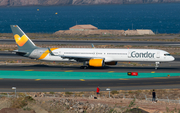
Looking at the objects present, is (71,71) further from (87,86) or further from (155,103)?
(155,103)

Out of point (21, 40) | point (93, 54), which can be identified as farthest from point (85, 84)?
point (21, 40)

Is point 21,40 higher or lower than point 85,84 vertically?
higher

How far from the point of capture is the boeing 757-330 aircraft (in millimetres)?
60844

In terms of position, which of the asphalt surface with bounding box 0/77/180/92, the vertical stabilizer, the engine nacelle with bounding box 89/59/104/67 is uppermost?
the vertical stabilizer

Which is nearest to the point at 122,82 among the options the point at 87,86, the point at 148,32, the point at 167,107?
the point at 87,86

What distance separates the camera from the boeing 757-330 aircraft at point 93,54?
60844 millimetres

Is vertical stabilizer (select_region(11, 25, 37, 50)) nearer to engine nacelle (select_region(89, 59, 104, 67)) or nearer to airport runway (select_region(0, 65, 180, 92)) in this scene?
airport runway (select_region(0, 65, 180, 92))

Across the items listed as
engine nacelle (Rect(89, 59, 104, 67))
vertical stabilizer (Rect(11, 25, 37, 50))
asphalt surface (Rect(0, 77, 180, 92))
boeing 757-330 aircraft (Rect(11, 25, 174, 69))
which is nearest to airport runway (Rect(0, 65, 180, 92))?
asphalt surface (Rect(0, 77, 180, 92))

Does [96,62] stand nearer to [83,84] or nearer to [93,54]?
[93,54]

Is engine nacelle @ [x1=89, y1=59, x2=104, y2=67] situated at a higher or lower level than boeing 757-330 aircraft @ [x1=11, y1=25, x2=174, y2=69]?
lower

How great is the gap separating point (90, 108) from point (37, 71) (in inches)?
1313

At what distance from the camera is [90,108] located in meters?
30.5

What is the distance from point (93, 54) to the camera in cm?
6309

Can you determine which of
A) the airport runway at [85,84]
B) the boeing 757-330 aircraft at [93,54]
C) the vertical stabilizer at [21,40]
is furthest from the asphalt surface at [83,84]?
the vertical stabilizer at [21,40]
